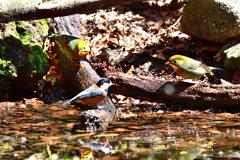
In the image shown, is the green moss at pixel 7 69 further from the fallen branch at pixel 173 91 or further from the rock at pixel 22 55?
the fallen branch at pixel 173 91

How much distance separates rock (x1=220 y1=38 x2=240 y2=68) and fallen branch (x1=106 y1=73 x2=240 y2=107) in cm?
109

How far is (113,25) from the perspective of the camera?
8461 mm

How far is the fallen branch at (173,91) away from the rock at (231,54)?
109 centimetres

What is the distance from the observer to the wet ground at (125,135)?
3178 mm

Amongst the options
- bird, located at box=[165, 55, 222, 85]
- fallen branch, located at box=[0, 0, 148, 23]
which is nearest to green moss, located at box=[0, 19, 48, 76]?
fallen branch, located at box=[0, 0, 148, 23]

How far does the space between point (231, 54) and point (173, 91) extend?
1702mm

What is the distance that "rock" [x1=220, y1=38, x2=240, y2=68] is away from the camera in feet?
19.5

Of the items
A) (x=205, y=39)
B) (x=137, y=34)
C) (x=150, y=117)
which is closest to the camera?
(x=150, y=117)

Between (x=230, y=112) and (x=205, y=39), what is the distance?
2304 mm

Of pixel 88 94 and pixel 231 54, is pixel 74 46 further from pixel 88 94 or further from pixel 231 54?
pixel 231 54

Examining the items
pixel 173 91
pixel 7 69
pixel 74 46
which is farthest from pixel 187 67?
pixel 7 69

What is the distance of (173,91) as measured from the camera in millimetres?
5254

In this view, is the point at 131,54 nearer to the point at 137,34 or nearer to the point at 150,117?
the point at 137,34

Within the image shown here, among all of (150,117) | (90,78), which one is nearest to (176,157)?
(150,117)
